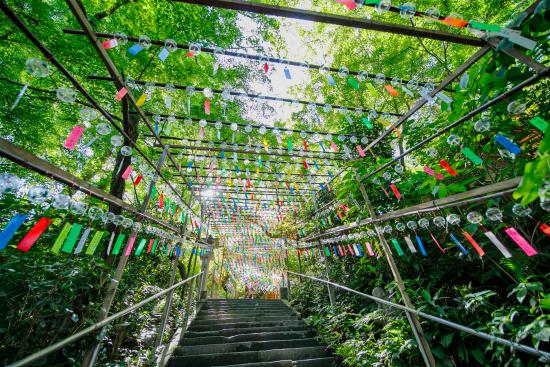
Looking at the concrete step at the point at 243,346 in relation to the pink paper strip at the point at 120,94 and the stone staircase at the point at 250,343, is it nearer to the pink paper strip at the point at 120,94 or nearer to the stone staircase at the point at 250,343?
the stone staircase at the point at 250,343

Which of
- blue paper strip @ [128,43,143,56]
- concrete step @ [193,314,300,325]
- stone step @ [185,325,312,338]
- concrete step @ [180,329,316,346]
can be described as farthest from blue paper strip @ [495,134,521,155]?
concrete step @ [193,314,300,325]

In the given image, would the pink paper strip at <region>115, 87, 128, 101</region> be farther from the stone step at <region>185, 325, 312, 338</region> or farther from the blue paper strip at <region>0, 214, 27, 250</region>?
the stone step at <region>185, 325, 312, 338</region>

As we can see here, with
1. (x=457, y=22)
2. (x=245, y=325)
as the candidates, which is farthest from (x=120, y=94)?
(x=245, y=325)

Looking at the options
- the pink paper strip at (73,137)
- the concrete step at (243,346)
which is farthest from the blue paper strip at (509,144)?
the concrete step at (243,346)

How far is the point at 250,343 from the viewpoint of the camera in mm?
3791

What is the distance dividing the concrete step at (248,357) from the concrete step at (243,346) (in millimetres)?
260

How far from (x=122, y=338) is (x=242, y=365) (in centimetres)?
210

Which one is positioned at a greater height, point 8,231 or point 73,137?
point 73,137

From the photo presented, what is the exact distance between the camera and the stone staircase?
3.31 m

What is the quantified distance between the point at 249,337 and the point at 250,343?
32 centimetres

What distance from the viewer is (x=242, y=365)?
3.13 metres

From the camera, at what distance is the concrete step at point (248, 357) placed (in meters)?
3.25

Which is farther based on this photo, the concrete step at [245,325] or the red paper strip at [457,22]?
the concrete step at [245,325]

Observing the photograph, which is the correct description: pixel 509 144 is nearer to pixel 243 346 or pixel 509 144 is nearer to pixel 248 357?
pixel 248 357
